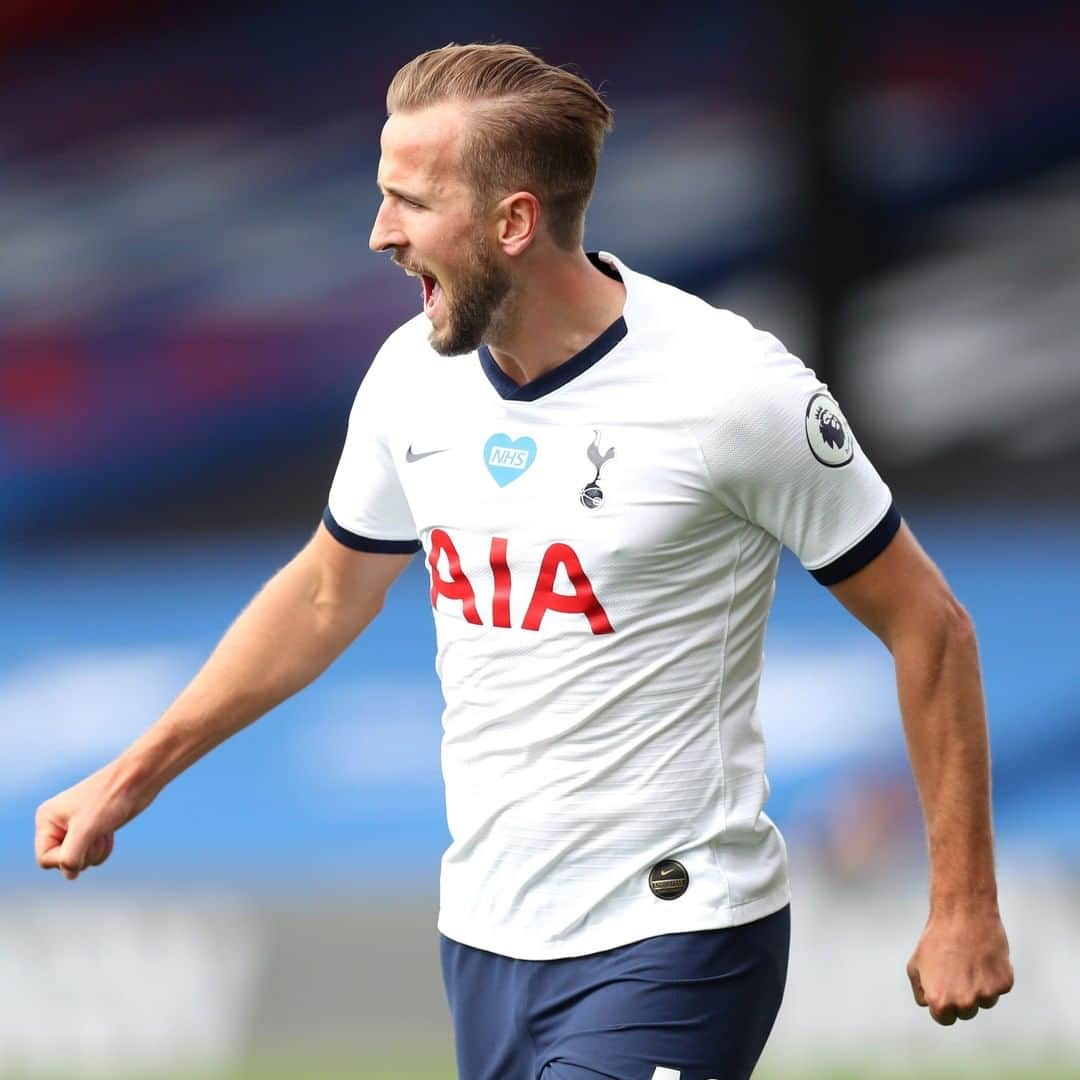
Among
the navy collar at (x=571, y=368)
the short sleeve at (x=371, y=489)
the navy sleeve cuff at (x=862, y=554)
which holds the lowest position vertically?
the navy sleeve cuff at (x=862, y=554)

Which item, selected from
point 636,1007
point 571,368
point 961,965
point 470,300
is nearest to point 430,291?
point 470,300

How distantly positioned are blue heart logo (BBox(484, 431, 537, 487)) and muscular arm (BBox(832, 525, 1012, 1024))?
0.42 metres

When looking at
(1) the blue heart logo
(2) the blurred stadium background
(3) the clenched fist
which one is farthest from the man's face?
(2) the blurred stadium background

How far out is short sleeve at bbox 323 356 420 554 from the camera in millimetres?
2875

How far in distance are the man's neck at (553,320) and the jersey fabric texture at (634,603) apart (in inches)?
0.9

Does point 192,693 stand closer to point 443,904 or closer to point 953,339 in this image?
point 443,904

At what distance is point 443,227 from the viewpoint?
2.61 m

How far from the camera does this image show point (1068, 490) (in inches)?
259

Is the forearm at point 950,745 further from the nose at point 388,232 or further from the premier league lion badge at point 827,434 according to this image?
the nose at point 388,232

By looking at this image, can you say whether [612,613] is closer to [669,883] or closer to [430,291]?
[669,883]

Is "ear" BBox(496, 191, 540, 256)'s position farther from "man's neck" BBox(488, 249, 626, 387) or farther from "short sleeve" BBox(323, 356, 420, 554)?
"short sleeve" BBox(323, 356, 420, 554)

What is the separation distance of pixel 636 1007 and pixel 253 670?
0.79 metres

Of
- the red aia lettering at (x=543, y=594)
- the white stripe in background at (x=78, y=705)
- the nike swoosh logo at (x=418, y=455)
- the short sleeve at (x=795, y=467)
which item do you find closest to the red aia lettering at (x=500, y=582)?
the red aia lettering at (x=543, y=594)

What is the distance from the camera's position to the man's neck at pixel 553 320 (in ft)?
8.71
